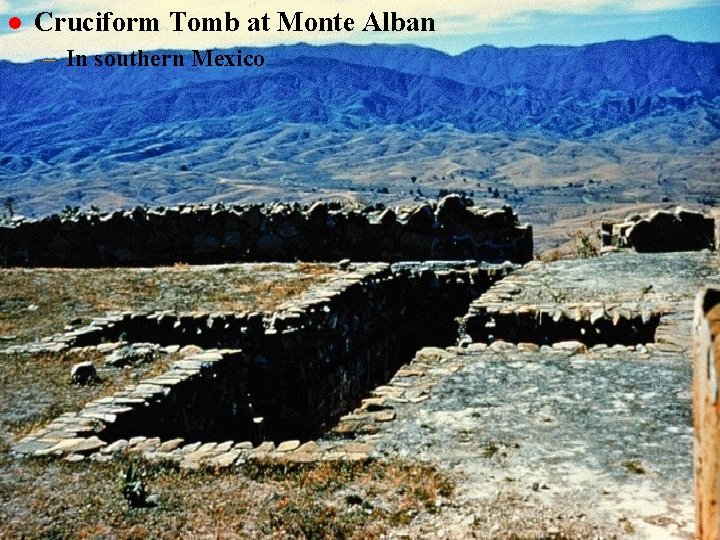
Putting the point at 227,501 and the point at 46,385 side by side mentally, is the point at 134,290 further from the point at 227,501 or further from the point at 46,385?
the point at 227,501

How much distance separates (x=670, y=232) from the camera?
55.1 ft

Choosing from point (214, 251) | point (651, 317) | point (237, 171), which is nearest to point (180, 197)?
point (237, 171)

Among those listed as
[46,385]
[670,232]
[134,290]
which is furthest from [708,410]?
[670,232]

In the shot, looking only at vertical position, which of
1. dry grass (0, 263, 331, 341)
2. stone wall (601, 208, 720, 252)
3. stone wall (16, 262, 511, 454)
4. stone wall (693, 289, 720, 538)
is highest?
stone wall (693, 289, 720, 538)

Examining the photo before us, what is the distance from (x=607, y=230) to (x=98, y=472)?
14.0 metres

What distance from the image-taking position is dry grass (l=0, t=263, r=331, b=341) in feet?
42.9

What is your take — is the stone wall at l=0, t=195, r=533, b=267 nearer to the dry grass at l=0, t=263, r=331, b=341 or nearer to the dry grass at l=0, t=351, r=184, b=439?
the dry grass at l=0, t=263, r=331, b=341

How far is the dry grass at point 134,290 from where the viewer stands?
13078 mm

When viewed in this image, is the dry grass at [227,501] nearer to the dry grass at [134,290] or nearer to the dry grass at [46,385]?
the dry grass at [46,385]

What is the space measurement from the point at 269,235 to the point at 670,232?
821 centimetres

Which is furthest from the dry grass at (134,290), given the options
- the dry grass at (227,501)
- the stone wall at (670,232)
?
the stone wall at (670,232)

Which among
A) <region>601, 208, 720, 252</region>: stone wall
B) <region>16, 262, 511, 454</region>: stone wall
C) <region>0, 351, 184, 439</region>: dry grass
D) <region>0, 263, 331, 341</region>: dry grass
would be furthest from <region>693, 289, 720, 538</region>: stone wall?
<region>601, 208, 720, 252</region>: stone wall

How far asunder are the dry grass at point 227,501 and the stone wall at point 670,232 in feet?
38.2

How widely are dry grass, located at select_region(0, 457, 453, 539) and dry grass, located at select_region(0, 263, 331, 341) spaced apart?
5821 mm
